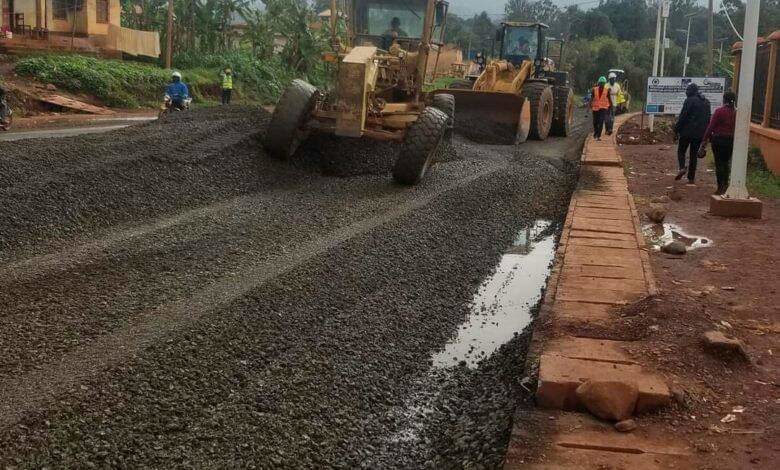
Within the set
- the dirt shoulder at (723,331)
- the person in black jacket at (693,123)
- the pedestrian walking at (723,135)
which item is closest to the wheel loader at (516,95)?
the person in black jacket at (693,123)

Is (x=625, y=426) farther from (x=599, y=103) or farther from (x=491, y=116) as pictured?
(x=599, y=103)

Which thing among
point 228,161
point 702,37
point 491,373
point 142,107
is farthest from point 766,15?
point 491,373

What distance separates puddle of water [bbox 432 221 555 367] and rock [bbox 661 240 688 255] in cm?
112

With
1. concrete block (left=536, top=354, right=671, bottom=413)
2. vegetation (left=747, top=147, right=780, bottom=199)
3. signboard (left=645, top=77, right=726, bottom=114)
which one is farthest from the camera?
signboard (left=645, top=77, right=726, bottom=114)

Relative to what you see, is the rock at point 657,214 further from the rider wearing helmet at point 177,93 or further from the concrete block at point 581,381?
the rider wearing helmet at point 177,93

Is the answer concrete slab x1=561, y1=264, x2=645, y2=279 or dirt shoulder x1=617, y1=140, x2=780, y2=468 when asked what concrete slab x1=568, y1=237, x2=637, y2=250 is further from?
concrete slab x1=561, y1=264, x2=645, y2=279

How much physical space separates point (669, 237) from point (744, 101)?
7.28 ft

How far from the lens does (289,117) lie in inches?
420

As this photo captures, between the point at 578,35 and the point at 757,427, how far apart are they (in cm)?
7203

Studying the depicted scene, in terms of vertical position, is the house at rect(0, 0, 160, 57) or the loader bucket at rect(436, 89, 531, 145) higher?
the house at rect(0, 0, 160, 57)

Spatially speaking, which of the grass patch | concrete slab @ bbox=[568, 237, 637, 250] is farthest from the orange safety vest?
the grass patch

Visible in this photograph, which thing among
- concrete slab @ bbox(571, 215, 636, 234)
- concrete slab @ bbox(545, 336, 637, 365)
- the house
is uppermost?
the house

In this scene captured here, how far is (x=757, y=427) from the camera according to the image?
3689 mm

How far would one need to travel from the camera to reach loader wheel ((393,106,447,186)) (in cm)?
1055
